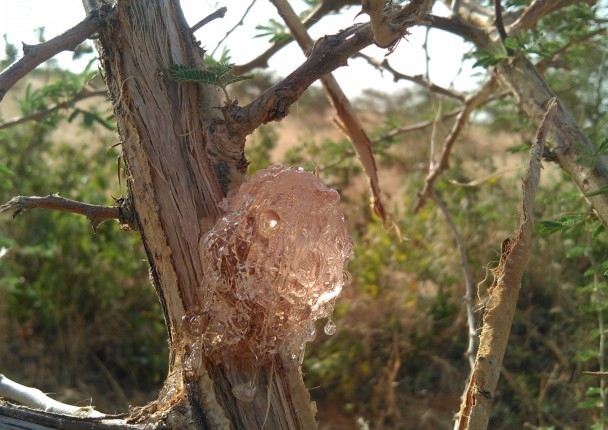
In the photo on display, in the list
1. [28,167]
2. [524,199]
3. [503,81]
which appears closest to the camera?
[524,199]

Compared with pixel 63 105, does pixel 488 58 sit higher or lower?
lower

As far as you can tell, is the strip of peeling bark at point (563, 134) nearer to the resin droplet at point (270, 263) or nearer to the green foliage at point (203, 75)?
the resin droplet at point (270, 263)

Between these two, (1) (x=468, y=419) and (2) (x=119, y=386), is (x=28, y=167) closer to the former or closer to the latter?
(2) (x=119, y=386)

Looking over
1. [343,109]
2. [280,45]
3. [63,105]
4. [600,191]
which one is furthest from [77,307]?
[600,191]

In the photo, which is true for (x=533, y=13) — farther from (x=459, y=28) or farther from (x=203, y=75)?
(x=203, y=75)

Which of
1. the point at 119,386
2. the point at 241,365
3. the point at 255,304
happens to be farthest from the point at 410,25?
the point at 119,386

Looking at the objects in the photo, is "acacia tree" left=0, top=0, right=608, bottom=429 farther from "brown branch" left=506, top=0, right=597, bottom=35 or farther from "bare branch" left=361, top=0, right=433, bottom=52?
"brown branch" left=506, top=0, right=597, bottom=35

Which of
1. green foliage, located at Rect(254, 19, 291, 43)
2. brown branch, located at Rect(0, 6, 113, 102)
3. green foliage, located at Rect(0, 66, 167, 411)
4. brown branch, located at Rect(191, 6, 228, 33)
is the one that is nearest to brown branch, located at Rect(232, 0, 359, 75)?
green foliage, located at Rect(254, 19, 291, 43)
